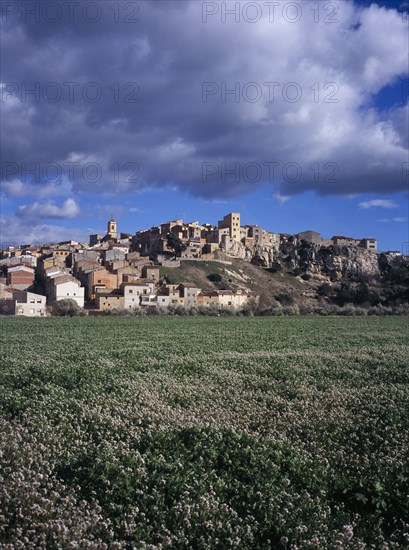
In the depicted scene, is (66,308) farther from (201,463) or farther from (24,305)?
(201,463)

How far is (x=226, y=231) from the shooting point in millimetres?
144875

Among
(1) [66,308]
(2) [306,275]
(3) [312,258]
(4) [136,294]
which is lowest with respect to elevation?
(1) [66,308]

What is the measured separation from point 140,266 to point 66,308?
33.8 m

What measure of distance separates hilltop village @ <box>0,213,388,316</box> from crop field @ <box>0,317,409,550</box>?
67.0 metres

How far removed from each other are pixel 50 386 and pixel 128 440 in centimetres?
504

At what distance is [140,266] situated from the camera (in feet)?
352

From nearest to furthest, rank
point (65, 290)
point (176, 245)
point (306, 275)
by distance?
point (65, 290)
point (176, 245)
point (306, 275)

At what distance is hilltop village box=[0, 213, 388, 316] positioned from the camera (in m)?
83.2

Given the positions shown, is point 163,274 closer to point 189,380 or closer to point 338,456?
point 189,380

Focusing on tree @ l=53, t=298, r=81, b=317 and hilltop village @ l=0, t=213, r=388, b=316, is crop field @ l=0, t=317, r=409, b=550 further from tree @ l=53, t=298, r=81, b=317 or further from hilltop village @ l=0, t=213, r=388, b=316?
hilltop village @ l=0, t=213, r=388, b=316

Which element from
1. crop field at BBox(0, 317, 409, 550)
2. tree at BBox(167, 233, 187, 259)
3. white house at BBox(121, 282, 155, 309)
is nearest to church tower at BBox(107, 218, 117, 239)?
tree at BBox(167, 233, 187, 259)

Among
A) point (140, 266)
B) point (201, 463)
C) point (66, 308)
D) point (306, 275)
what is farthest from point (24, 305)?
point (306, 275)

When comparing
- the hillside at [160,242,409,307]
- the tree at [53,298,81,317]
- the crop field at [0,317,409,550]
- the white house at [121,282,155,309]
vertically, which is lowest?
the crop field at [0,317,409,550]

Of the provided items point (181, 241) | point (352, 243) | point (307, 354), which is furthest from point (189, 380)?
point (352, 243)
